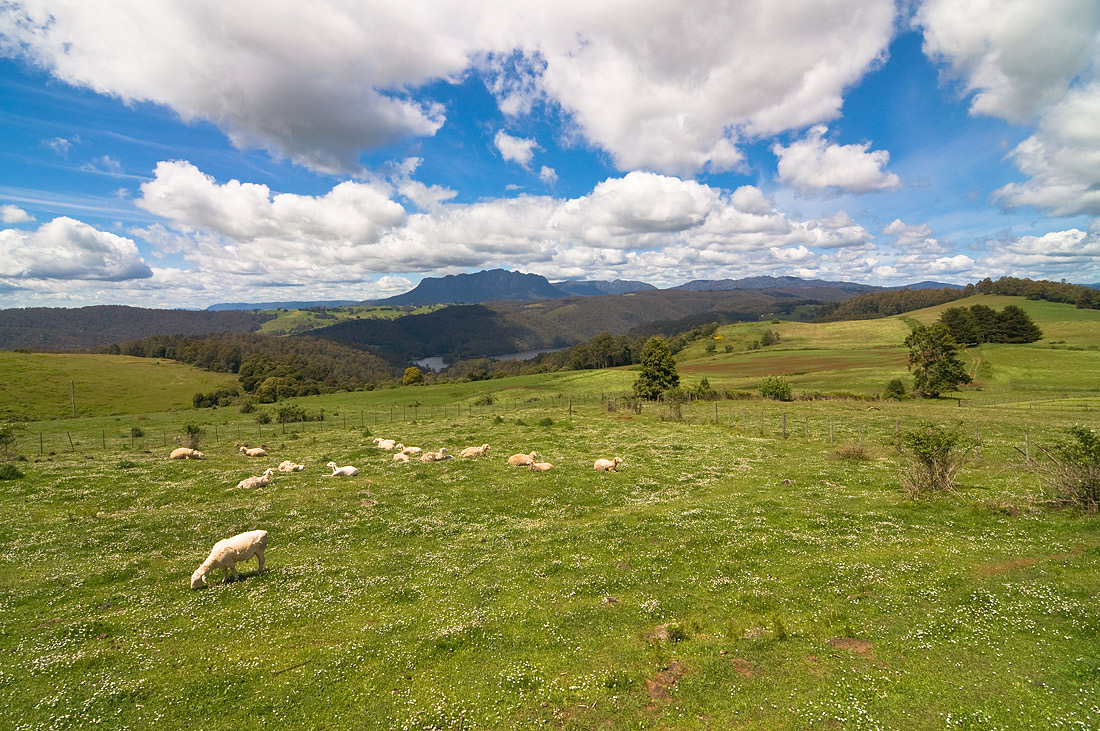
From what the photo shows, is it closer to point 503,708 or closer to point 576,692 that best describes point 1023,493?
point 576,692

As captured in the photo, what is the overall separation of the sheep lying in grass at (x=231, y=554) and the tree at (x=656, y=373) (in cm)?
6611

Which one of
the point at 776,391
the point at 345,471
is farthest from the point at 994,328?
the point at 345,471

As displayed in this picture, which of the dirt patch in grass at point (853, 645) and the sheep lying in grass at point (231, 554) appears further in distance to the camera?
the sheep lying in grass at point (231, 554)

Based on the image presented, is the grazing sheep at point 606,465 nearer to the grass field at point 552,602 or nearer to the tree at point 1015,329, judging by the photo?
the grass field at point 552,602

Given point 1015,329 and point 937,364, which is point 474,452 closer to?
point 937,364

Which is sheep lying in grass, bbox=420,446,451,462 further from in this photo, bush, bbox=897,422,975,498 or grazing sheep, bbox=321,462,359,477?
bush, bbox=897,422,975,498

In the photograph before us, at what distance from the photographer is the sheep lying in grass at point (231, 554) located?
1396cm

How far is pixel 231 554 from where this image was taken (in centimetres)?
1454

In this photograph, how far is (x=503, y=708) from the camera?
8914mm

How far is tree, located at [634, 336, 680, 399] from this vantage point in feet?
253

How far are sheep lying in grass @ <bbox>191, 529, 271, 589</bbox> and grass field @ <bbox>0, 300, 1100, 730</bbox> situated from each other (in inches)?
25.7

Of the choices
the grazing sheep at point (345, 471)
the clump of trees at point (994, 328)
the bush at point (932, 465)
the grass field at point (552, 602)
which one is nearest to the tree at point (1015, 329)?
the clump of trees at point (994, 328)

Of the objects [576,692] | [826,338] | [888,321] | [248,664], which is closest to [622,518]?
[576,692]

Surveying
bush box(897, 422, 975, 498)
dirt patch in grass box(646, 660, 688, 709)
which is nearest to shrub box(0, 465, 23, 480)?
dirt patch in grass box(646, 660, 688, 709)
